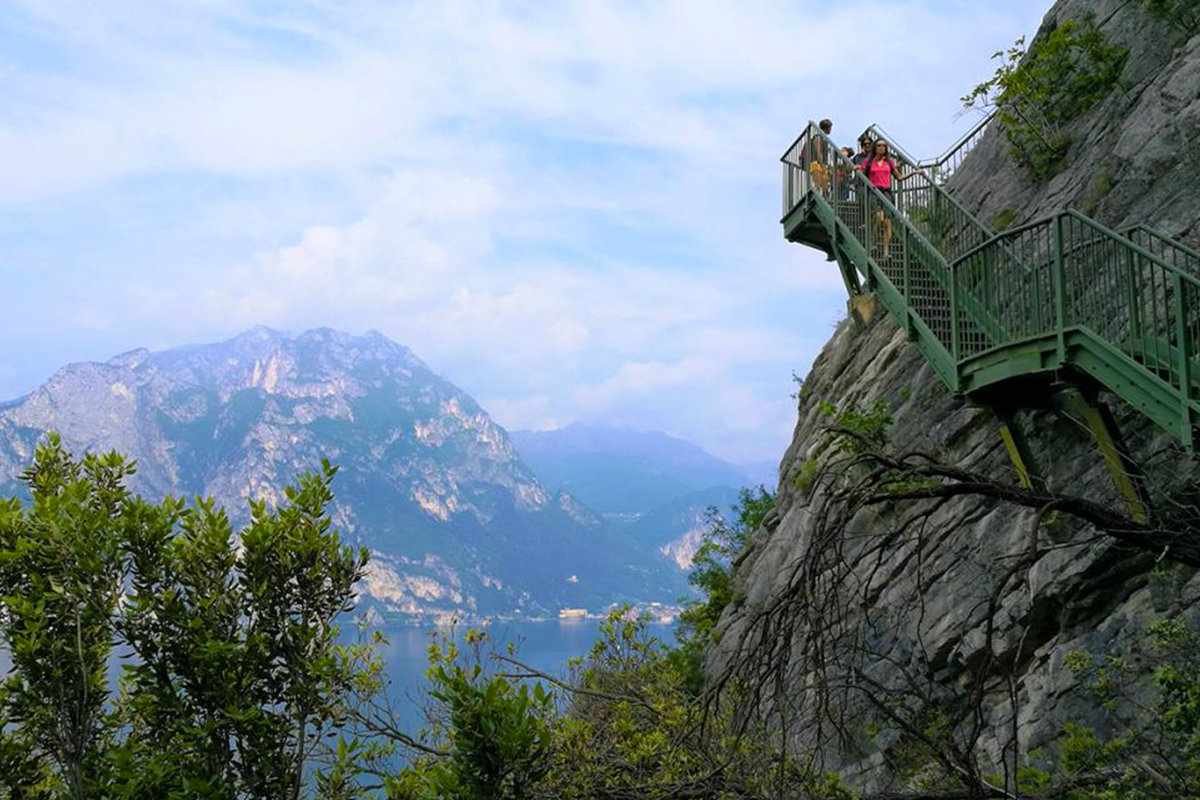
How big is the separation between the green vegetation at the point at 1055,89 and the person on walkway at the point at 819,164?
294 centimetres

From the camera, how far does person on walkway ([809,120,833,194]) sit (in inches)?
699

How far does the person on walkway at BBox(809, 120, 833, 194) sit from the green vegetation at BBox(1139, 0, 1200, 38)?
5.11 metres

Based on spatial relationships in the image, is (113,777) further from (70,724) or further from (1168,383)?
(1168,383)

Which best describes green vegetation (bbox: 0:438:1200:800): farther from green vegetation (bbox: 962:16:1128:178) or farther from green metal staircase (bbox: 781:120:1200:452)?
green vegetation (bbox: 962:16:1128:178)

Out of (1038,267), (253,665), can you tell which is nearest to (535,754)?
(253,665)

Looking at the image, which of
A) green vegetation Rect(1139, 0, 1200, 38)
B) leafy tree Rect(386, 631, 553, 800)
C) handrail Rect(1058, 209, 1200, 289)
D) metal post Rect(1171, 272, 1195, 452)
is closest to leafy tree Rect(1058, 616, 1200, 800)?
metal post Rect(1171, 272, 1195, 452)

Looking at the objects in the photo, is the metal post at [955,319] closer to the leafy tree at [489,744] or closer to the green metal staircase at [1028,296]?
the green metal staircase at [1028,296]

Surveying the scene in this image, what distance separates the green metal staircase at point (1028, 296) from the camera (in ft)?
29.9

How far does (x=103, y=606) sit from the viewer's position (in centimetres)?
868

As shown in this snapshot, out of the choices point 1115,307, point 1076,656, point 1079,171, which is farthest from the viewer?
point 1079,171

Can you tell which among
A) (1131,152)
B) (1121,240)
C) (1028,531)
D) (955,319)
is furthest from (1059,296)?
(1131,152)

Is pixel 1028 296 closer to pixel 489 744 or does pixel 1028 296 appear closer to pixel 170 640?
pixel 489 744

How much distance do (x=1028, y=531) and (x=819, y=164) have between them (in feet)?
25.5

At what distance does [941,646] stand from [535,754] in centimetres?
726
